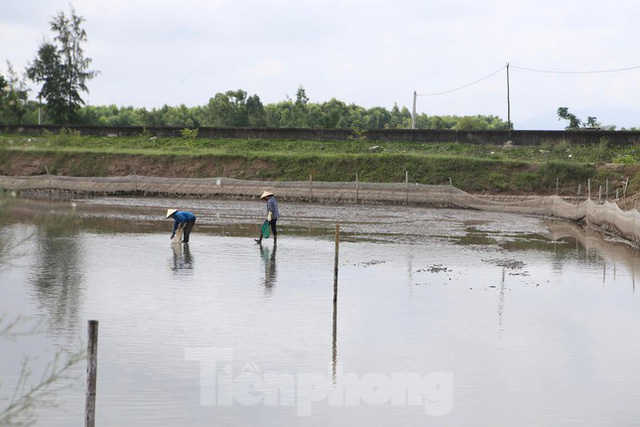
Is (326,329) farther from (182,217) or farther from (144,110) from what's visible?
(144,110)

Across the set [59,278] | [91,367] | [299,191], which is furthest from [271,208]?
[299,191]

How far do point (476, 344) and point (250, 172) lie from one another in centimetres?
4240

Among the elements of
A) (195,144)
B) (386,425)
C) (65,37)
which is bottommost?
(386,425)

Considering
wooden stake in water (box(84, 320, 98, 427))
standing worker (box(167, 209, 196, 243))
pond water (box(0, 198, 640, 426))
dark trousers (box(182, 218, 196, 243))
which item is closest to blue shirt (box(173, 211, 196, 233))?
standing worker (box(167, 209, 196, 243))

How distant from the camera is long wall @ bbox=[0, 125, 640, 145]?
196 ft

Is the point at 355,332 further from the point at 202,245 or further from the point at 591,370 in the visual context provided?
the point at 202,245

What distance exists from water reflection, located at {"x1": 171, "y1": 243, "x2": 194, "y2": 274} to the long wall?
116 feet

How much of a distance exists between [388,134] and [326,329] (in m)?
49.1

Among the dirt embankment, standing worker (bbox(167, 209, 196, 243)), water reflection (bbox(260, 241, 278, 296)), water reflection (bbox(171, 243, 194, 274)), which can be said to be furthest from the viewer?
the dirt embankment

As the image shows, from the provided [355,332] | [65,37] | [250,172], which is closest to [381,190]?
[250,172]

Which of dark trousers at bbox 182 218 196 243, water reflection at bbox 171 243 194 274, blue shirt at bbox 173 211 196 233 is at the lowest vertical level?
water reflection at bbox 171 243 194 274

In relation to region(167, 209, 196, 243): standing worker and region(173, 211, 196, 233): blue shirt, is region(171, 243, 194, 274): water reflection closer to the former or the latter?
region(167, 209, 196, 243): standing worker

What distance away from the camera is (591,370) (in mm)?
14492

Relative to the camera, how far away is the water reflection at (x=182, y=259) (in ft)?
76.1
